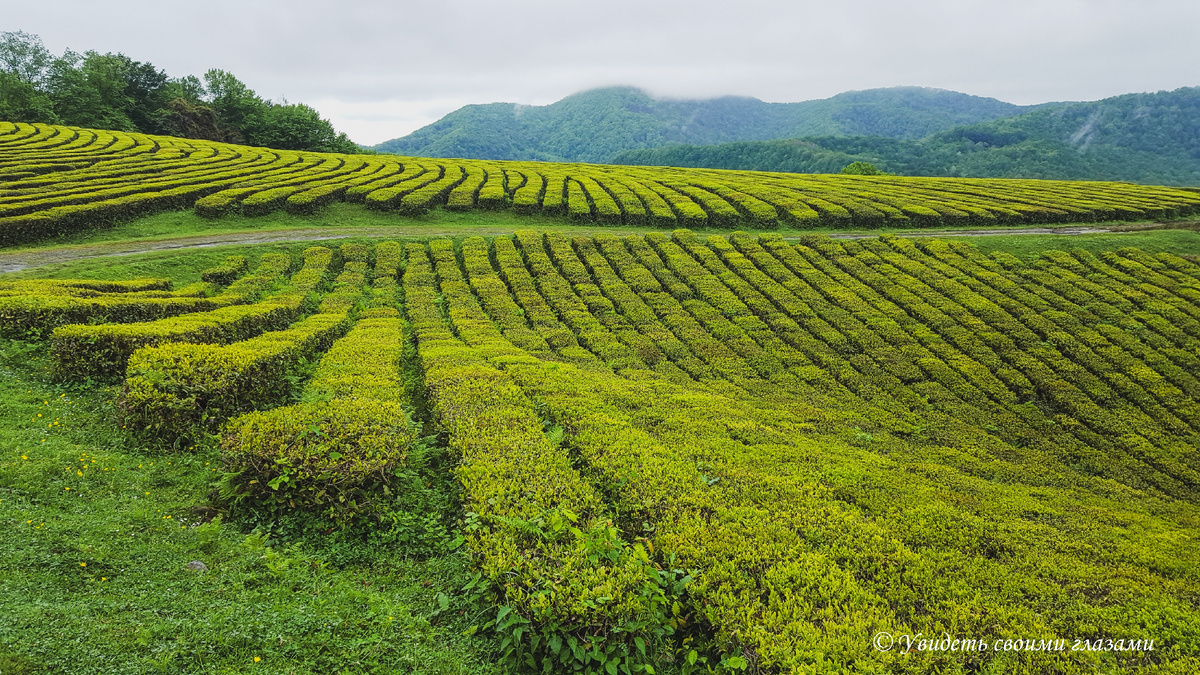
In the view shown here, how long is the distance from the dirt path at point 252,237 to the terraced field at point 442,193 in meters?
1.69

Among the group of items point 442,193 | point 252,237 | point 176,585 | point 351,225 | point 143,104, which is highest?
point 143,104

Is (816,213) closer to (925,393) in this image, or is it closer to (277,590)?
(925,393)

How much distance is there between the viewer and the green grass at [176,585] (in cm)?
400

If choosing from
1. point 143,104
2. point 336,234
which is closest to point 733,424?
point 336,234

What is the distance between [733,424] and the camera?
9828 millimetres

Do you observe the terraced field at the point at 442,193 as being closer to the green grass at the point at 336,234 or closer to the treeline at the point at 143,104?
the green grass at the point at 336,234

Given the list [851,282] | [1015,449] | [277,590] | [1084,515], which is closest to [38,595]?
[277,590]

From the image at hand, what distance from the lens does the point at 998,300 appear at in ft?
60.3

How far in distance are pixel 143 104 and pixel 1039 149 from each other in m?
158

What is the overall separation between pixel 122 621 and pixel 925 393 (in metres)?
15.5

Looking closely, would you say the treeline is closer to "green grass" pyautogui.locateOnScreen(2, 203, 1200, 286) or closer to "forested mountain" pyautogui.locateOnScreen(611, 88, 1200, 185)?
→ "green grass" pyautogui.locateOnScreen(2, 203, 1200, 286)

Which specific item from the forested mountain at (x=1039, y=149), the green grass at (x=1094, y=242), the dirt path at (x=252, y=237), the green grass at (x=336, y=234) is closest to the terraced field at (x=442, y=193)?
the green grass at (x=336, y=234)

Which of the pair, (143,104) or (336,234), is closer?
(336,234)

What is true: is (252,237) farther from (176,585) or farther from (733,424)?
(733,424)
